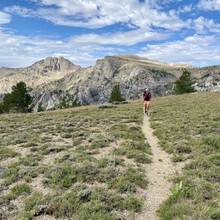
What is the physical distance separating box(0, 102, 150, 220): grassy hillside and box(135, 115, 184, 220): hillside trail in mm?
350

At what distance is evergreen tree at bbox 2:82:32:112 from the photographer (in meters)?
68.6

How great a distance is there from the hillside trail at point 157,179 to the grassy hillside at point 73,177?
350 mm

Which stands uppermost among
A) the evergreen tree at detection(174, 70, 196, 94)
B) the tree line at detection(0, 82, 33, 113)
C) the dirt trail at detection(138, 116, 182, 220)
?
the evergreen tree at detection(174, 70, 196, 94)

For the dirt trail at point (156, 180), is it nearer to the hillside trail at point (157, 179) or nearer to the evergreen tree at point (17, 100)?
the hillside trail at point (157, 179)

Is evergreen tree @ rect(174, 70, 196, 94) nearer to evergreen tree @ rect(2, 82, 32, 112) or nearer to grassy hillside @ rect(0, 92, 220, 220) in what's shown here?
evergreen tree @ rect(2, 82, 32, 112)

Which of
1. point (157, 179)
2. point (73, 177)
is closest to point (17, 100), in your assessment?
point (73, 177)

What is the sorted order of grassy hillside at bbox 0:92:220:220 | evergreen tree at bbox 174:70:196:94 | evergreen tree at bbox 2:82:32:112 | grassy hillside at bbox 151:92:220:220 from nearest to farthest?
1. grassy hillside at bbox 151:92:220:220
2. grassy hillside at bbox 0:92:220:220
3. evergreen tree at bbox 2:82:32:112
4. evergreen tree at bbox 174:70:196:94

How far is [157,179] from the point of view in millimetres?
12312

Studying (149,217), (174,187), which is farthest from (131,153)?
(149,217)

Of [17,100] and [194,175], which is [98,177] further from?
[17,100]

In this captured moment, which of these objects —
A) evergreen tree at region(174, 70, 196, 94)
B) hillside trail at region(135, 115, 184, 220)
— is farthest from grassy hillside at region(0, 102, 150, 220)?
evergreen tree at region(174, 70, 196, 94)

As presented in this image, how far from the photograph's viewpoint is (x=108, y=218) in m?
8.65

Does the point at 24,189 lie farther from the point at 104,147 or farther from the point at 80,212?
the point at 104,147

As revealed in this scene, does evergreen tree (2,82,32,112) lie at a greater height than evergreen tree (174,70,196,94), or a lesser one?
lesser
